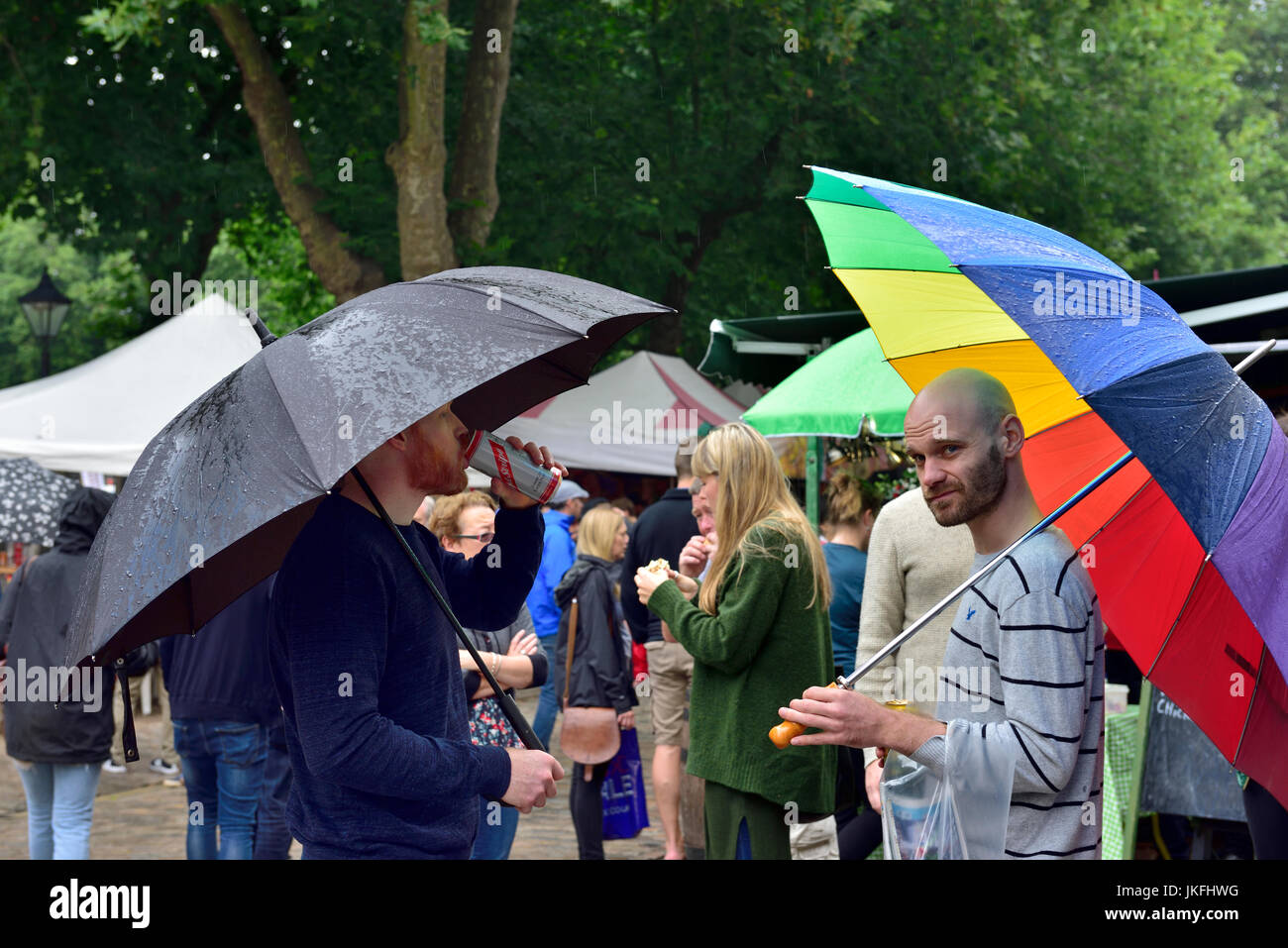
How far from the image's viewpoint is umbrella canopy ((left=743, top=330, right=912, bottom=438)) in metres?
7.27

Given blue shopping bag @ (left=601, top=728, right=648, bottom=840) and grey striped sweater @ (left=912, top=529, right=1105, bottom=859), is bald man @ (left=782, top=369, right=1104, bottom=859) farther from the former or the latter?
blue shopping bag @ (left=601, top=728, right=648, bottom=840)

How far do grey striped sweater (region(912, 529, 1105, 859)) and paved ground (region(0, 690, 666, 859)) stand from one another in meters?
5.08

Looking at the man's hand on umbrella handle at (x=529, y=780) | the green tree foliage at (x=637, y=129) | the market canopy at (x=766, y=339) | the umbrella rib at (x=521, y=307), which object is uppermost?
the green tree foliage at (x=637, y=129)

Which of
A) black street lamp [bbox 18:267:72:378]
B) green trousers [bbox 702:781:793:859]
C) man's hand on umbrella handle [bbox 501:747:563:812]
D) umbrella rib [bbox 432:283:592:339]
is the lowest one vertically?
green trousers [bbox 702:781:793:859]

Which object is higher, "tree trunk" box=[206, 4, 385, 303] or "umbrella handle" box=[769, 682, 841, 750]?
"tree trunk" box=[206, 4, 385, 303]

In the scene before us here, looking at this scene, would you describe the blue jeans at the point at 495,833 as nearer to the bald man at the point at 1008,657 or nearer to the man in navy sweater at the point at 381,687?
the man in navy sweater at the point at 381,687

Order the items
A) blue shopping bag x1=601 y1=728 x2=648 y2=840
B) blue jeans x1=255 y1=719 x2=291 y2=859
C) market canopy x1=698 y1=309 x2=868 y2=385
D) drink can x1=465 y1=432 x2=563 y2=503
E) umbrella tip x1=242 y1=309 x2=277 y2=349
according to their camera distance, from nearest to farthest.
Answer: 1. umbrella tip x1=242 y1=309 x2=277 y2=349
2. drink can x1=465 y1=432 x2=563 y2=503
3. blue jeans x1=255 y1=719 x2=291 y2=859
4. blue shopping bag x1=601 y1=728 x2=648 y2=840
5. market canopy x1=698 y1=309 x2=868 y2=385

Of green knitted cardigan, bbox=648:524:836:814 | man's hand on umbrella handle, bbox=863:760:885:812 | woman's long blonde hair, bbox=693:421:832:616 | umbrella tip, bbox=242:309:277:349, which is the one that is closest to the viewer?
umbrella tip, bbox=242:309:277:349

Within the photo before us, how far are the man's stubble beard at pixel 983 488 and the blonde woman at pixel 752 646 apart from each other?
5.20 ft

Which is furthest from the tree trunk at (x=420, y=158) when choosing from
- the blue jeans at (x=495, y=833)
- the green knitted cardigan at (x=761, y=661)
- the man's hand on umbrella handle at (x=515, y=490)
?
the man's hand on umbrella handle at (x=515, y=490)

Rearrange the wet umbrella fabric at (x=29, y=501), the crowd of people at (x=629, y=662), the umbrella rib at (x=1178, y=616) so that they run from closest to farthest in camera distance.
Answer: the crowd of people at (x=629, y=662) → the umbrella rib at (x=1178, y=616) → the wet umbrella fabric at (x=29, y=501)

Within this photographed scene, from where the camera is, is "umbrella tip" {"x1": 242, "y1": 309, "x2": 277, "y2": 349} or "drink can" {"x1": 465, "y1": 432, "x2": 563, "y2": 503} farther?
"drink can" {"x1": 465, "y1": 432, "x2": 563, "y2": 503}

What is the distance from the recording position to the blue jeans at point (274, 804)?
19.9ft

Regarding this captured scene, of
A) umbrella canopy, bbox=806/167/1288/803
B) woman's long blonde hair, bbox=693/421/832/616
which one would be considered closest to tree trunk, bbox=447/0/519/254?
woman's long blonde hair, bbox=693/421/832/616
